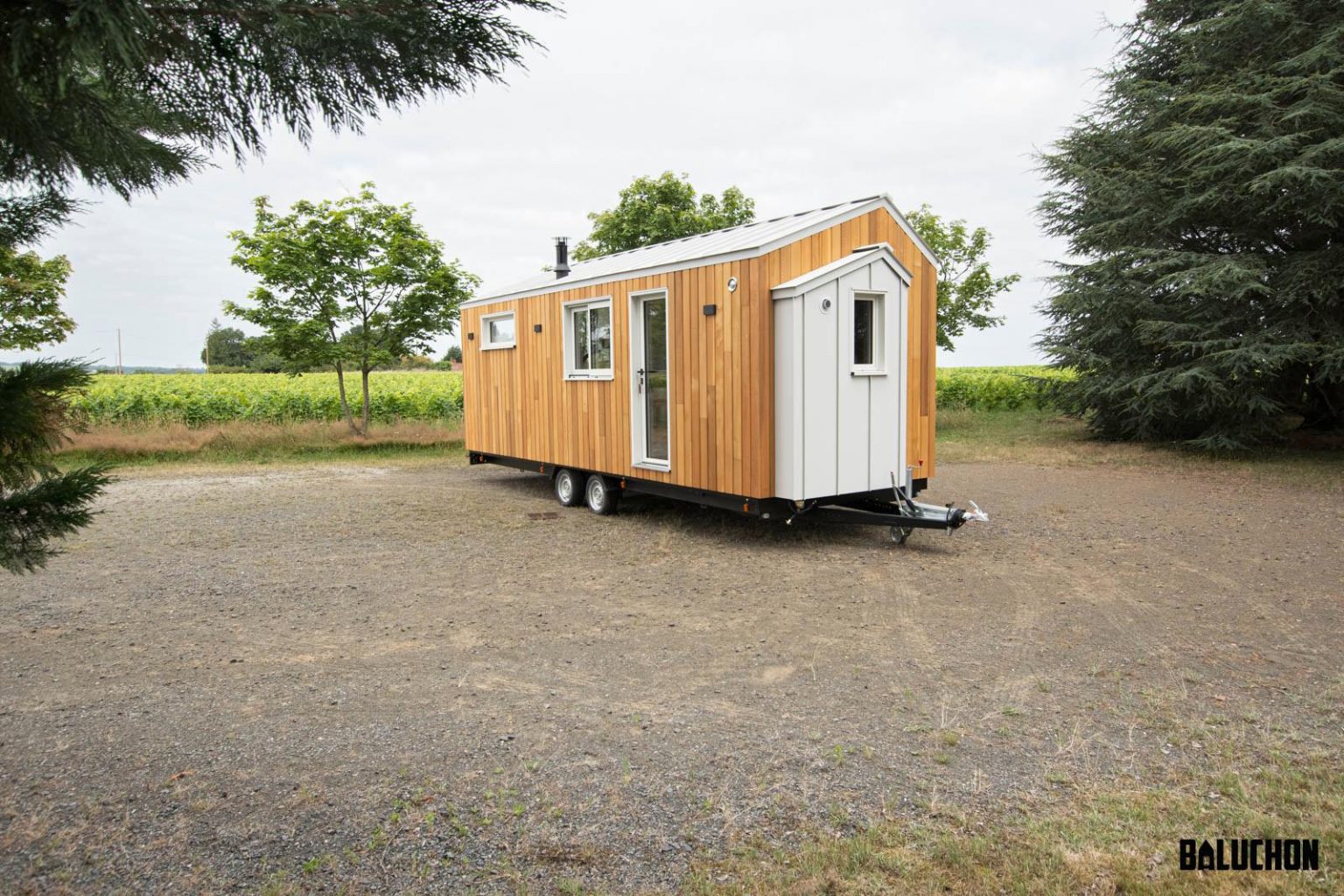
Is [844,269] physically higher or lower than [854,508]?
higher

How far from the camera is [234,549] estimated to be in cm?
738

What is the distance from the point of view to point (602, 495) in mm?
8953

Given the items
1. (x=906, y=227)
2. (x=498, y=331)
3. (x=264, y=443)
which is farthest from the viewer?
(x=264, y=443)

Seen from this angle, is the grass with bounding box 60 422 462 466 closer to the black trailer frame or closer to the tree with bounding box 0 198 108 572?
the black trailer frame

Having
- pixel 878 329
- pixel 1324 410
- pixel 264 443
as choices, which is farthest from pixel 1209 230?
pixel 264 443

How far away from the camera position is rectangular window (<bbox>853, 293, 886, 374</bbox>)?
7.44 meters

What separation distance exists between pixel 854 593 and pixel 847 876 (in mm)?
3473

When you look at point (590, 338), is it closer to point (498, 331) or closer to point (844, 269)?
point (498, 331)

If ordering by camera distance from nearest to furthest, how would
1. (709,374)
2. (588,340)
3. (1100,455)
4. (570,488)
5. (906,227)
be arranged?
1. (709,374)
2. (906,227)
3. (588,340)
4. (570,488)
5. (1100,455)

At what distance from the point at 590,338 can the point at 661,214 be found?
13720 millimetres

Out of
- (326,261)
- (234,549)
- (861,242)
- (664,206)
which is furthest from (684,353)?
(664,206)

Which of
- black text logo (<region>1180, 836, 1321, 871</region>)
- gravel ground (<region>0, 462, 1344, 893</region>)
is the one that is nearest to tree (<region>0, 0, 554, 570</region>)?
gravel ground (<region>0, 462, 1344, 893</region>)

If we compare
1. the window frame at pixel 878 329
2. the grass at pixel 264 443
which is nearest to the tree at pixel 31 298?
the window frame at pixel 878 329

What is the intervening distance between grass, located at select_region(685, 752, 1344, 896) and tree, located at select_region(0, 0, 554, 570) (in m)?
2.01
